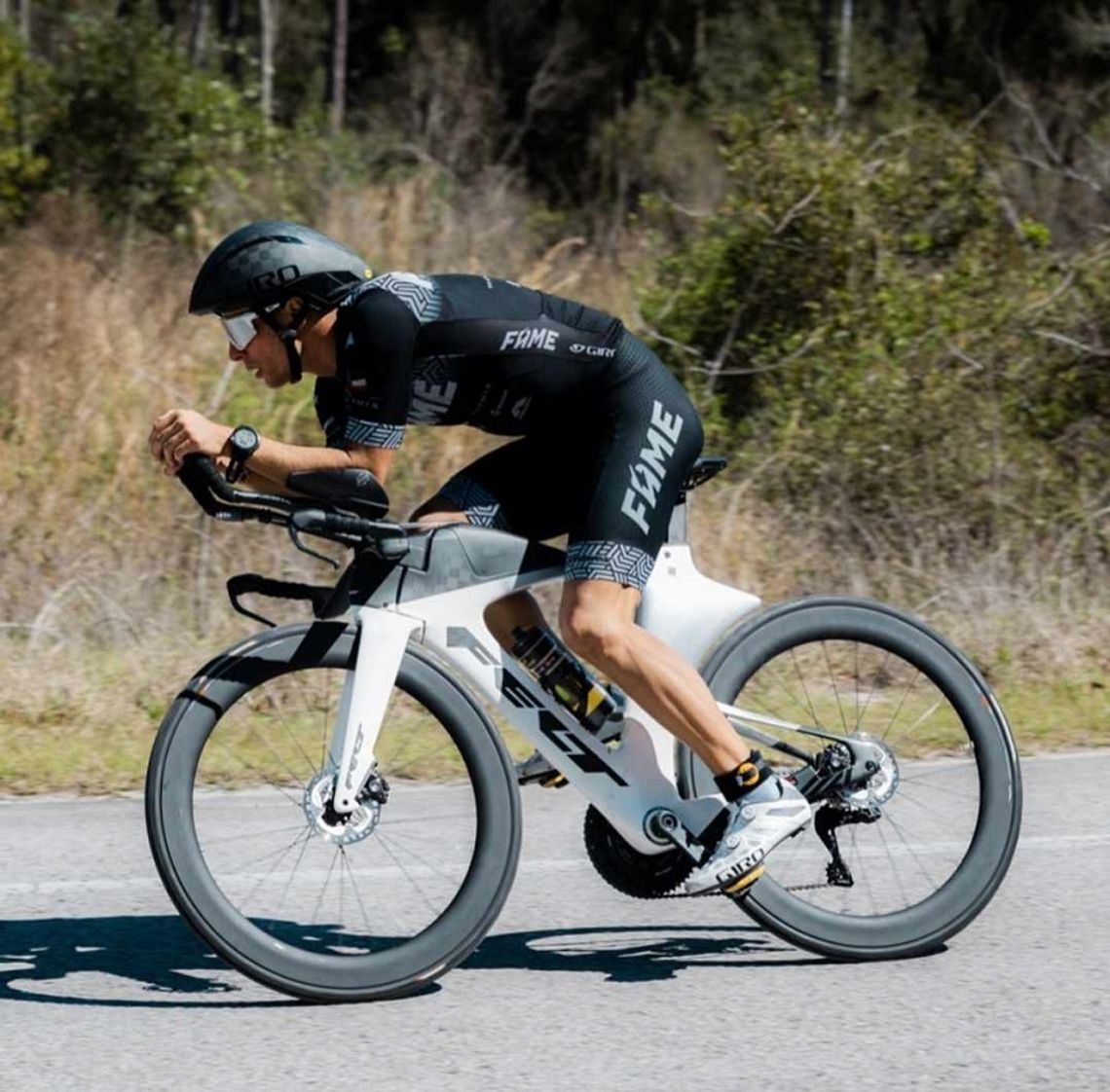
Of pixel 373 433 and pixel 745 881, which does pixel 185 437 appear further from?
pixel 745 881

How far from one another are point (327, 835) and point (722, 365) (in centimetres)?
825

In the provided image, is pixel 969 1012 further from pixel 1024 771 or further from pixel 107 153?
pixel 107 153

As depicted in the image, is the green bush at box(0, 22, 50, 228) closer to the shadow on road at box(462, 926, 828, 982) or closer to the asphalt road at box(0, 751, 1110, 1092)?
the asphalt road at box(0, 751, 1110, 1092)

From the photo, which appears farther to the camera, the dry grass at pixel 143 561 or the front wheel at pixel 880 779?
the dry grass at pixel 143 561

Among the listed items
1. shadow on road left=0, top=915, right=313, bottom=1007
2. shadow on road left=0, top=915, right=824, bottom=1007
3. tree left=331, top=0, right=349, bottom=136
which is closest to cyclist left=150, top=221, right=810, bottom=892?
shadow on road left=0, top=915, right=824, bottom=1007

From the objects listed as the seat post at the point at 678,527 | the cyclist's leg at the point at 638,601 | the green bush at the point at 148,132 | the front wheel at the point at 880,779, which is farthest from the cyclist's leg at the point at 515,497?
the green bush at the point at 148,132

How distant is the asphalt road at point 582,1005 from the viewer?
4246 mm

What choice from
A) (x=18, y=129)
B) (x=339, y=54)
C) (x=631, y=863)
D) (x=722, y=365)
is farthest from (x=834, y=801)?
(x=339, y=54)

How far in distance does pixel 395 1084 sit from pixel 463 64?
30.0 m

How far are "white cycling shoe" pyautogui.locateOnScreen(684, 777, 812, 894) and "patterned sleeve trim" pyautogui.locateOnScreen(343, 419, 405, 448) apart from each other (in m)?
1.20

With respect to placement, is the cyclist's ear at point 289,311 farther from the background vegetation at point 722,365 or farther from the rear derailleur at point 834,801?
the background vegetation at point 722,365

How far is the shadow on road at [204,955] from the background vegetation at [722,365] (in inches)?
68.9

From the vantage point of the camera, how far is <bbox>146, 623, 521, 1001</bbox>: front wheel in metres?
4.66

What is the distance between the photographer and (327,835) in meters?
4.73
